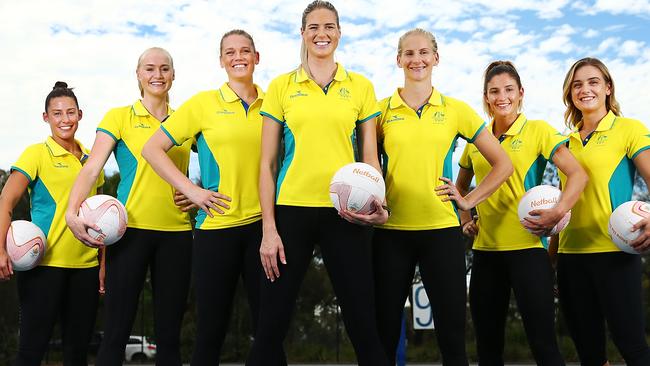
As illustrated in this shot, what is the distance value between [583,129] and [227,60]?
102 inches

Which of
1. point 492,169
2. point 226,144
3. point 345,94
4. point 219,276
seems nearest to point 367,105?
point 345,94

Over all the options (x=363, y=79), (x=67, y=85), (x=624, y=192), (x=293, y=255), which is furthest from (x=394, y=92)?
(x=67, y=85)

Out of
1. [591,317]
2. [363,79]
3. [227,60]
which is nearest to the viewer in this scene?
[363,79]

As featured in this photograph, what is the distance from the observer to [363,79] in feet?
13.6

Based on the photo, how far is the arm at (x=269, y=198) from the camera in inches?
149

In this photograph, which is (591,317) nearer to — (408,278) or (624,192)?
(624,192)

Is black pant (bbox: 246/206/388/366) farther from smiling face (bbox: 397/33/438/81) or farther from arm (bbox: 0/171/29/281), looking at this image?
arm (bbox: 0/171/29/281)

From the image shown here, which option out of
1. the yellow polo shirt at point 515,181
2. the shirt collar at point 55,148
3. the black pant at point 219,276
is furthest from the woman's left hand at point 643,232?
the shirt collar at point 55,148

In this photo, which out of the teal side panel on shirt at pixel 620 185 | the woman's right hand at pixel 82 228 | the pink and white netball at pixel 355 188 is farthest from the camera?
the teal side panel on shirt at pixel 620 185

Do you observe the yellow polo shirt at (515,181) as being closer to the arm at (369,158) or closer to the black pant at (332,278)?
Result: the arm at (369,158)

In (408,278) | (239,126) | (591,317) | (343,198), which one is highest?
(239,126)

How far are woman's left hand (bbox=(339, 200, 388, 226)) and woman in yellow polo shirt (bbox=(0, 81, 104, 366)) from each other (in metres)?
2.04

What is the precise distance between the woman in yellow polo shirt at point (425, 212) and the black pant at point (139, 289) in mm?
1231

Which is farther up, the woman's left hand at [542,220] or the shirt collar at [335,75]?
the shirt collar at [335,75]
